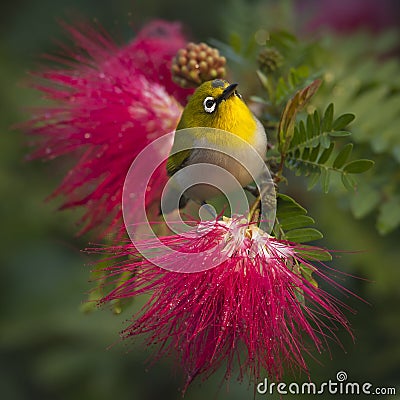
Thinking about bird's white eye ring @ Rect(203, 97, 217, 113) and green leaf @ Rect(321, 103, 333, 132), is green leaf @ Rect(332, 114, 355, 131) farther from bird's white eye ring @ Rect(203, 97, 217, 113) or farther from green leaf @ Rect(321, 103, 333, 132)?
bird's white eye ring @ Rect(203, 97, 217, 113)

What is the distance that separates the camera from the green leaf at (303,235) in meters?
1.56

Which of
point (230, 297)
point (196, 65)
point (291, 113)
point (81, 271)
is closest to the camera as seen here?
point (230, 297)

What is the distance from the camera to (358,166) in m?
1.63

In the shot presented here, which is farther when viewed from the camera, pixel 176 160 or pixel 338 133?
pixel 176 160

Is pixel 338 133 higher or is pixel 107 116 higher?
pixel 107 116

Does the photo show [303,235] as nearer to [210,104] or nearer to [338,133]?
[338,133]

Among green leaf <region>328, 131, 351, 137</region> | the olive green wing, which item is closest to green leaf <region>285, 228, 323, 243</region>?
green leaf <region>328, 131, 351, 137</region>

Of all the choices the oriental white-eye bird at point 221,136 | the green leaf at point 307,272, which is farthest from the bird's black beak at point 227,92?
the green leaf at point 307,272

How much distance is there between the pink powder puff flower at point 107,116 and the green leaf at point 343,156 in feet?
1.70

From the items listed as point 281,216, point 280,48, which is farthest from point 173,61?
point 281,216

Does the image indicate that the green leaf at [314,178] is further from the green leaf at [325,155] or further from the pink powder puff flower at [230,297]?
the pink powder puff flower at [230,297]

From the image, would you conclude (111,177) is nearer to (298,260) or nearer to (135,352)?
(298,260)

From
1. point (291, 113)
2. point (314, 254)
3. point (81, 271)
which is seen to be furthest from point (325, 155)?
point (81, 271)

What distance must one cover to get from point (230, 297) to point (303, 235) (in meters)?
Result: 0.25
